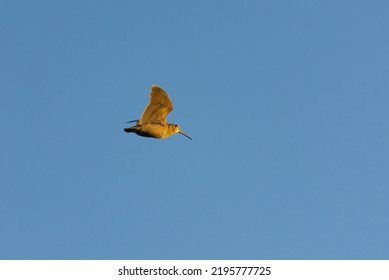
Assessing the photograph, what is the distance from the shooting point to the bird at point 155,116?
265 ft

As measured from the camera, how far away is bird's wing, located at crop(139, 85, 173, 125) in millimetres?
80500

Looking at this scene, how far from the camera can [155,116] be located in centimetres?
8144

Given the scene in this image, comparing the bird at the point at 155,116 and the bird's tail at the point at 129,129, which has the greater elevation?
the bird at the point at 155,116

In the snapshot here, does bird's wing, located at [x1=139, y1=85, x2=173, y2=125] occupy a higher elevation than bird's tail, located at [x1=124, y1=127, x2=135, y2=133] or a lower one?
higher

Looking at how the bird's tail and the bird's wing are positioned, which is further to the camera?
the bird's tail

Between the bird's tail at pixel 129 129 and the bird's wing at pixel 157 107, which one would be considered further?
the bird's tail at pixel 129 129

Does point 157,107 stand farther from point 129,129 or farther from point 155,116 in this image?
point 129,129

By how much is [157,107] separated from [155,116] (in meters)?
0.53
